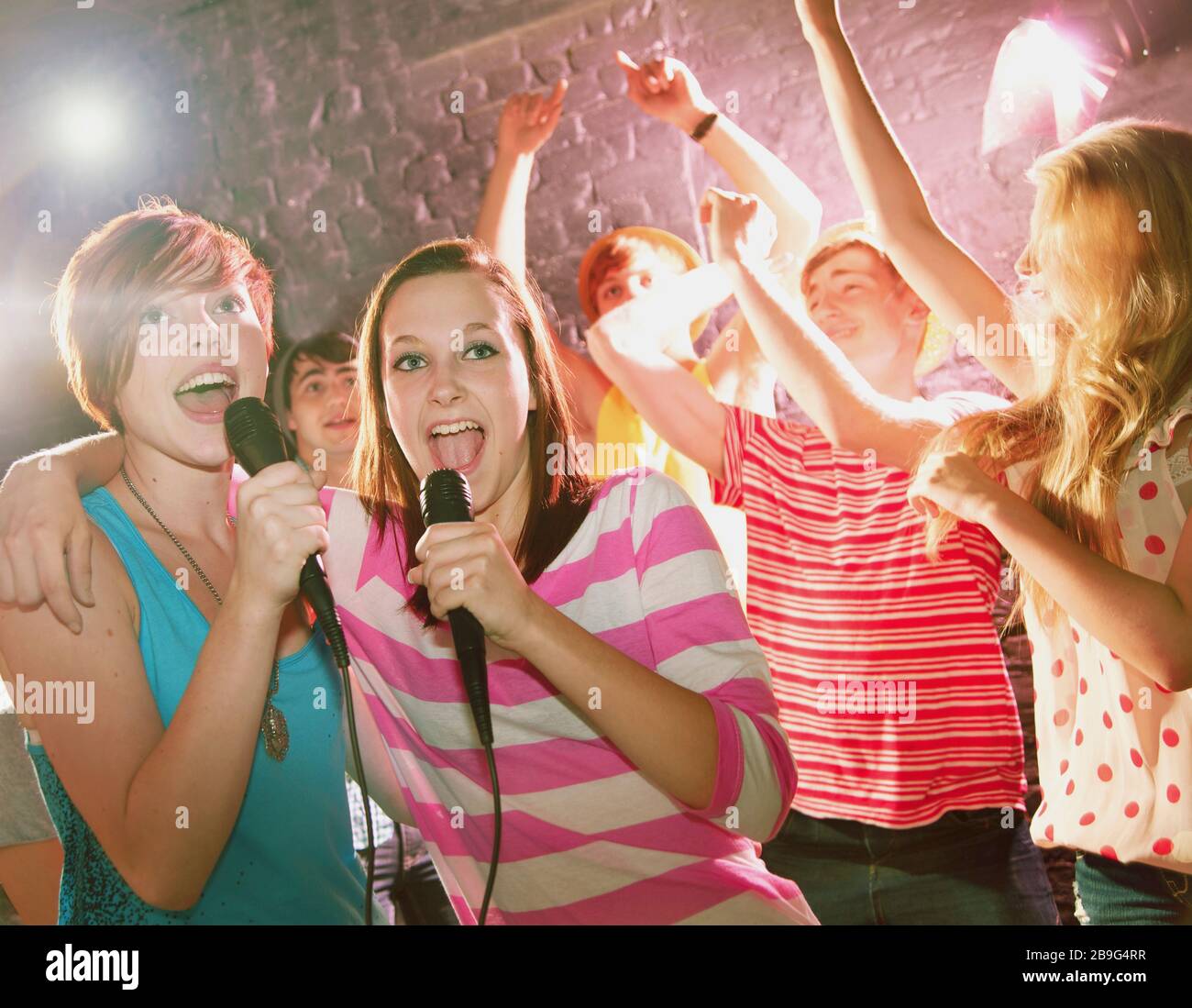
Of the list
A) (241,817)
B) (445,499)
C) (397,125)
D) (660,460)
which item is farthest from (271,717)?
(397,125)

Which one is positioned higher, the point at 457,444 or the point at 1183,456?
the point at 457,444

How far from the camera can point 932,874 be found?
1.62 metres

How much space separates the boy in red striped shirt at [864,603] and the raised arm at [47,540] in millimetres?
944

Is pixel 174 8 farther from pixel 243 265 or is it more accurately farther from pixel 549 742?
pixel 549 742

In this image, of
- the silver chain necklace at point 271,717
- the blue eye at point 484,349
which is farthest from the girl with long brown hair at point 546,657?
the silver chain necklace at point 271,717

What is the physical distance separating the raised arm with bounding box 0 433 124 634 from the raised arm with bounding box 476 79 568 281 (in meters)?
0.91

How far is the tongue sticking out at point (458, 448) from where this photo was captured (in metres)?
1.59

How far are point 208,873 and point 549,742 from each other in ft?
1.58

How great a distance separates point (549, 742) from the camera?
148cm

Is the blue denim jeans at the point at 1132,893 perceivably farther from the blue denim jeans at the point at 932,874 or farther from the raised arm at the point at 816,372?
the raised arm at the point at 816,372

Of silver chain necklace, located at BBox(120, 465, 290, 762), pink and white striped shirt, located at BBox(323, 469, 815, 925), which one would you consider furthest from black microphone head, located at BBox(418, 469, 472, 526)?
silver chain necklace, located at BBox(120, 465, 290, 762)

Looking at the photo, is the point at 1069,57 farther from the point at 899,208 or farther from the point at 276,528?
the point at 276,528

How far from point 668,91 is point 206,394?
1016 mm
